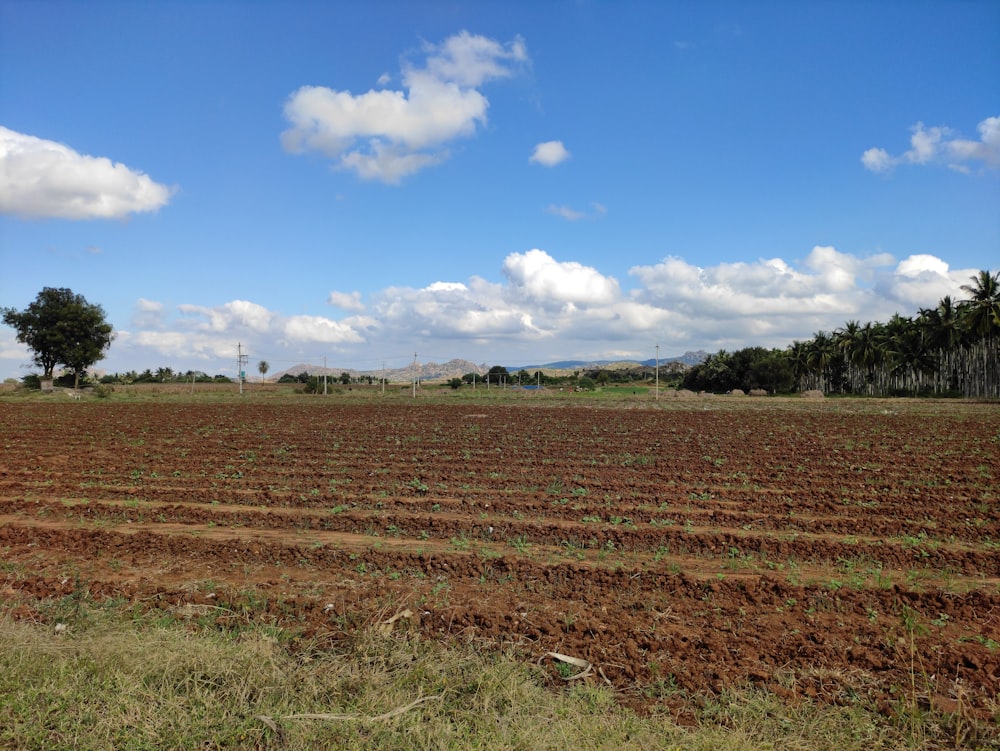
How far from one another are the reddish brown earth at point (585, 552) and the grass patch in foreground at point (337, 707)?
441mm

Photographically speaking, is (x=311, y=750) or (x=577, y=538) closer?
(x=311, y=750)

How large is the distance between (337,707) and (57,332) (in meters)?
69.1

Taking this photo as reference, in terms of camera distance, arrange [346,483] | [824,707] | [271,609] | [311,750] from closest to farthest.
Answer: [311,750] → [824,707] → [271,609] → [346,483]

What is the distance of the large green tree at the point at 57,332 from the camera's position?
194 ft

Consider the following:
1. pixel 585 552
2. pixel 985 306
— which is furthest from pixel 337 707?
pixel 985 306

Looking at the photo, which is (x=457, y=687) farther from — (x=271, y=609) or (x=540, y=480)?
(x=540, y=480)

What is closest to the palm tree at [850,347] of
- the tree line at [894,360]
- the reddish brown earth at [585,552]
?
the tree line at [894,360]

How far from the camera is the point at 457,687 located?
13.6ft

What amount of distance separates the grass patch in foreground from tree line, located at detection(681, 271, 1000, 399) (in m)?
63.2

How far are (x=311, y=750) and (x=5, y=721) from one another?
6.16 ft

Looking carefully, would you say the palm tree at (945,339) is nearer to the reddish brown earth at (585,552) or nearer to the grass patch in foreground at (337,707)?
the reddish brown earth at (585,552)

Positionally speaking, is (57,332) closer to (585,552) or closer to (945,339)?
(585,552)

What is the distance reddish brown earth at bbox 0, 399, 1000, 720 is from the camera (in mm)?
4930

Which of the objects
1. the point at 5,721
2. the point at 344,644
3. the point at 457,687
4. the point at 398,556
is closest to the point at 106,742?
the point at 5,721
